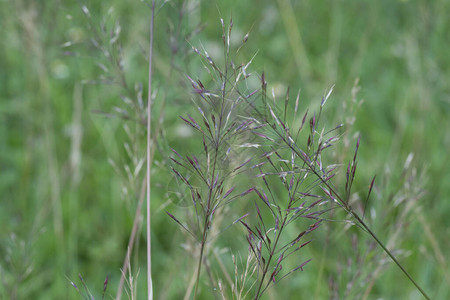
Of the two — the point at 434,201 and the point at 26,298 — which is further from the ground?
the point at 434,201

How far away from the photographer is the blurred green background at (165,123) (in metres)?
1.64

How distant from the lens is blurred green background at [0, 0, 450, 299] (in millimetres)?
1642

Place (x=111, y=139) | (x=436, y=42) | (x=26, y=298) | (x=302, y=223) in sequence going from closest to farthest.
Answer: (x=26, y=298), (x=302, y=223), (x=111, y=139), (x=436, y=42)

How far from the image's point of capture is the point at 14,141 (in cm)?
238

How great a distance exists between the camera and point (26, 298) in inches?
64.6

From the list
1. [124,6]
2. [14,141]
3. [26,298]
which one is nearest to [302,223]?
[26,298]

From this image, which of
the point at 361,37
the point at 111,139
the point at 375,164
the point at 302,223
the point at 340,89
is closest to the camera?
the point at 302,223

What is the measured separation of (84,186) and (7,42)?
3.53 ft

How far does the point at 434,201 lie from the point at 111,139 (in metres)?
1.28

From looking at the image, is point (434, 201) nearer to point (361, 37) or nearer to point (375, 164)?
point (375, 164)

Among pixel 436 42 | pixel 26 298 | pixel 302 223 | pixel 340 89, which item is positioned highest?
pixel 436 42

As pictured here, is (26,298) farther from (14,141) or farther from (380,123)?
(380,123)

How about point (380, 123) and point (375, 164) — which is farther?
point (380, 123)

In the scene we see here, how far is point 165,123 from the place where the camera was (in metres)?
2.52
